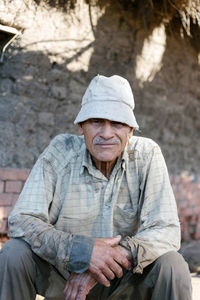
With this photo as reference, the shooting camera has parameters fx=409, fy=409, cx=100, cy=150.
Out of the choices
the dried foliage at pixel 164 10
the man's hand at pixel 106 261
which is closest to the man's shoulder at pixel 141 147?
the man's hand at pixel 106 261

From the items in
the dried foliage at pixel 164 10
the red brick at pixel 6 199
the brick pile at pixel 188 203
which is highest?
the dried foliage at pixel 164 10

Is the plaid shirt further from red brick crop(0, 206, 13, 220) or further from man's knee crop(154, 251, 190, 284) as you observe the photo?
red brick crop(0, 206, 13, 220)

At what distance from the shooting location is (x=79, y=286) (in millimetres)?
1956

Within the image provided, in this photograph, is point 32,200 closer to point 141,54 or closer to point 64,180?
point 64,180

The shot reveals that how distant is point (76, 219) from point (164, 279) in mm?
576

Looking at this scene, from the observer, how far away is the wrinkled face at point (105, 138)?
7.23ft

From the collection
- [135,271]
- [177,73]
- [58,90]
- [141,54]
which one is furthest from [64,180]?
[177,73]

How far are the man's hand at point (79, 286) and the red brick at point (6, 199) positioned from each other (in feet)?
4.96

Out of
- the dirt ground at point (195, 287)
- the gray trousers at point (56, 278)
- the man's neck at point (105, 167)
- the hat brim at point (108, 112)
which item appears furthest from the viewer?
the dirt ground at point (195, 287)

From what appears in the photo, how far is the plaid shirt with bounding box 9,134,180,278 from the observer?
2.07 meters

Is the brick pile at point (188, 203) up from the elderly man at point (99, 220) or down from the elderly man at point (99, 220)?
down

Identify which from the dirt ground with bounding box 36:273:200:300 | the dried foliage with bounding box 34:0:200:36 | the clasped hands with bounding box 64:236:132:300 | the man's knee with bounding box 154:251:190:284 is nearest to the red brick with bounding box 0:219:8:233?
the dirt ground with bounding box 36:273:200:300

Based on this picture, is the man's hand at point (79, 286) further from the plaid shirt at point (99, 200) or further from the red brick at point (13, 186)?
the red brick at point (13, 186)

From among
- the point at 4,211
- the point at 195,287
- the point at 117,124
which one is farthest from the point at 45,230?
the point at 195,287
